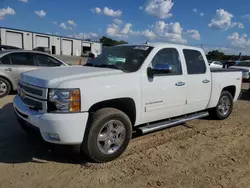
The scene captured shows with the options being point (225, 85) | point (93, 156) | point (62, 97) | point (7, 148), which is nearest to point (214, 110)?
point (225, 85)

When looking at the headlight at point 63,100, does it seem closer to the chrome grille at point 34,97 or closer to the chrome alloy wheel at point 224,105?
the chrome grille at point 34,97

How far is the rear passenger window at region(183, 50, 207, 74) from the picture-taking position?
514cm

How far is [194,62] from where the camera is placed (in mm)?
5332

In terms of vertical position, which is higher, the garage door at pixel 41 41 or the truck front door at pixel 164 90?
the garage door at pixel 41 41

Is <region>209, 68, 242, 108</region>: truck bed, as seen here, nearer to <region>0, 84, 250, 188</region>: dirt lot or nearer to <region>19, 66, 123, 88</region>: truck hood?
<region>0, 84, 250, 188</region>: dirt lot

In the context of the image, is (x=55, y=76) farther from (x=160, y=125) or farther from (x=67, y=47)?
(x=67, y=47)

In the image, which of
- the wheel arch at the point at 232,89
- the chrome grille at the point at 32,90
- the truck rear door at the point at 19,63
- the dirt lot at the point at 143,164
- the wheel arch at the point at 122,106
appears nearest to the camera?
the dirt lot at the point at 143,164

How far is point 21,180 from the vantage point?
10.8ft

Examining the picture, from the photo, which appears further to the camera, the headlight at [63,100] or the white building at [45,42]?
the white building at [45,42]

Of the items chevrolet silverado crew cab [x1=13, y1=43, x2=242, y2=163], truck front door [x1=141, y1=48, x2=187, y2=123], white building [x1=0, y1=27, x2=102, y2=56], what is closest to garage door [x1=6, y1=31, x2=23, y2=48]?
white building [x1=0, y1=27, x2=102, y2=56]

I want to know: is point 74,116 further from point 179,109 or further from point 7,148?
point 179,109

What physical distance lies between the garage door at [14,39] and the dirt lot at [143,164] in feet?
179

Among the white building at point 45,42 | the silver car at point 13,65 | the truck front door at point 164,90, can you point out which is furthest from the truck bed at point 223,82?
the white building at point 45,42

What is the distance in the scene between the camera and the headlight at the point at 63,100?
3.36 m
